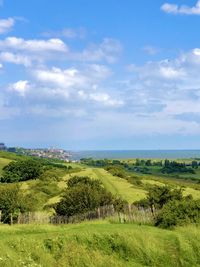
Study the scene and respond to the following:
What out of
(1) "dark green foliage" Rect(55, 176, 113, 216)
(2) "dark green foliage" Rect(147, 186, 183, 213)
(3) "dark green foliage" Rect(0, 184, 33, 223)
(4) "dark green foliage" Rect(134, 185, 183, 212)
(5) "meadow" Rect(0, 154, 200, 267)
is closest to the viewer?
(5) "meadow" Rect(0, 154, 200, 267)

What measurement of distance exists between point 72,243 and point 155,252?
4.59 metres

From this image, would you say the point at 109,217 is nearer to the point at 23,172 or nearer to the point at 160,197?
the point at 160,197

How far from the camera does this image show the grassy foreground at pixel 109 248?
23609 millimetres

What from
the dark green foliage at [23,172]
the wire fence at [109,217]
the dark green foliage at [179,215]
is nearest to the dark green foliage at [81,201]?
the wire fence at [109,217]

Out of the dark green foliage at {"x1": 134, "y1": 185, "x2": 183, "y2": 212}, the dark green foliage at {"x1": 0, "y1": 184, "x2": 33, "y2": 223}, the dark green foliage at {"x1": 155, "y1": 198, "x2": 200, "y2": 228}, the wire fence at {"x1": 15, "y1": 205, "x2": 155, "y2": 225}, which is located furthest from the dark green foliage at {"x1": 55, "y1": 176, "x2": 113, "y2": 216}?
the dark green foliage at {"x1": 155, "y1": 198, "x2": 200, "y2": 228}

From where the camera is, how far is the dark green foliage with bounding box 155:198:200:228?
30.5m

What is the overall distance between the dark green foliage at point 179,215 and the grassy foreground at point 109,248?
11.3 feet

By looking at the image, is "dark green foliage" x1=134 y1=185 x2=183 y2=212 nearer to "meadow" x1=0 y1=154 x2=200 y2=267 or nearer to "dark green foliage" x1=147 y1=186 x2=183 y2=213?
"dark green foliage" x1=147 y1=186 x2=183 y2=213

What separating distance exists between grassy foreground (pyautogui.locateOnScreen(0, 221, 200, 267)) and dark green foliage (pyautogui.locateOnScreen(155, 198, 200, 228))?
3.43m

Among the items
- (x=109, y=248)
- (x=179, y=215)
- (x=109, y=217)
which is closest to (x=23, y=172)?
(x=109, y=217)

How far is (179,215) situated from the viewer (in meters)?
31.0

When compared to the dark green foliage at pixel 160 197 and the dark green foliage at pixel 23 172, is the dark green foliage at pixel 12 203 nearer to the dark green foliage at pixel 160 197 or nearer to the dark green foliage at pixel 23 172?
the dark green foliage at pixel 160 197

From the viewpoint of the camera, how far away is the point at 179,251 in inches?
989

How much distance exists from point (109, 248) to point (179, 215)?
7391 mm
